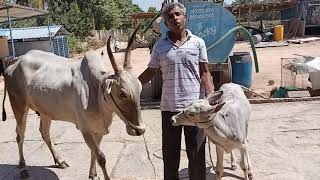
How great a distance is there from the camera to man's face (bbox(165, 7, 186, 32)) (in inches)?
129

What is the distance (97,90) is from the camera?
4.21 meters

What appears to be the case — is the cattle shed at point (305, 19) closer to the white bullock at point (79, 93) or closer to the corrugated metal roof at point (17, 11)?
the corrugated metal roof at point (17, 11)

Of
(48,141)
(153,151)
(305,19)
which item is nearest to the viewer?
(48,141)

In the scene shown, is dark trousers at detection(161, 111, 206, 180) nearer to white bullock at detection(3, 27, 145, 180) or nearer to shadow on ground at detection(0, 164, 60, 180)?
white bullock at detection(3, 27, 145, 180)

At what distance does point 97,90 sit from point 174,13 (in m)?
1.35

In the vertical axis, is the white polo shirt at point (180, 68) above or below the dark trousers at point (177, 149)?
above

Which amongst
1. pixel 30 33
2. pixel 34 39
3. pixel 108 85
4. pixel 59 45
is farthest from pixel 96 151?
pixel 30 33

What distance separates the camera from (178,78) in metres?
3.42

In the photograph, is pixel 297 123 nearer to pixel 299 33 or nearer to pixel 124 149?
pixel 124 149

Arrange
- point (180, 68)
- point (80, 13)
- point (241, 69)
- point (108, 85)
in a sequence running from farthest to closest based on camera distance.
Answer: point (80, 13)
point (241, 69)
point (108, 85)
point (180, 68)

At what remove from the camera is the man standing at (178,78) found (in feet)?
11.0

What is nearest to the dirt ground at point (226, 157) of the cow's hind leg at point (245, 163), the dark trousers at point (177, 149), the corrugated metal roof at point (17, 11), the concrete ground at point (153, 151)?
the concrete ground at point (153, 151)

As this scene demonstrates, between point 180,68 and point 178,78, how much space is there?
0.28 feet

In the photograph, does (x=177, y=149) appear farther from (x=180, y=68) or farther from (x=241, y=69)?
(x=241, y=69)
